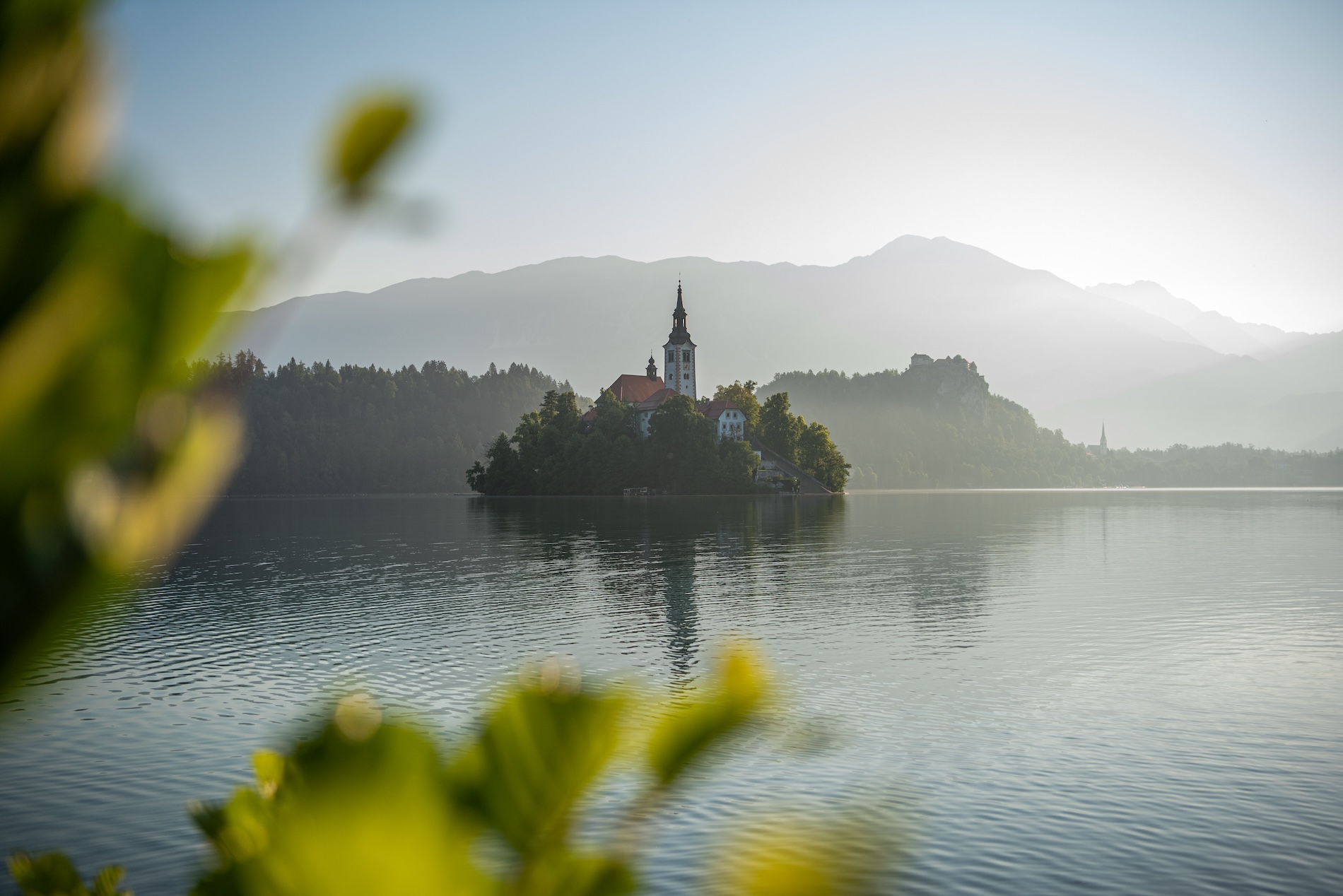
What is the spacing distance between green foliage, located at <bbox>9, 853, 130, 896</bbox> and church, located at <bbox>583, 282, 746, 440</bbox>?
471 ft

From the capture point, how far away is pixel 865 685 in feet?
83.8

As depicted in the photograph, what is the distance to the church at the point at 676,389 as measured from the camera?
5989 inches

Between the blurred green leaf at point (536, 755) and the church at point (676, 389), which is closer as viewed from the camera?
the blurred green leaf at point (536, 755)

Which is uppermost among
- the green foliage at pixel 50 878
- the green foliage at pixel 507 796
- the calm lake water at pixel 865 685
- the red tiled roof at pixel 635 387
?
the red tiled roof at pixel 635 387

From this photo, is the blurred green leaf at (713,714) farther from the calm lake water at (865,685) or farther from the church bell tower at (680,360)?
the church bell tower at (680,360)


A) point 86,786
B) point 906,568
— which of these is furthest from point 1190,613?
point 86,786

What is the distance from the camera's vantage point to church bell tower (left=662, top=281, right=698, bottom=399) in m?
173

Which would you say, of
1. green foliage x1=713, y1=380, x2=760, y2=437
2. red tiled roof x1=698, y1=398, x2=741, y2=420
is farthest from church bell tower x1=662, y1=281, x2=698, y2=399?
red tiled roof x1=698, y1=398, x2=741, y2=420

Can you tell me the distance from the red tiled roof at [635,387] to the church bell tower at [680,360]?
6.32 meters

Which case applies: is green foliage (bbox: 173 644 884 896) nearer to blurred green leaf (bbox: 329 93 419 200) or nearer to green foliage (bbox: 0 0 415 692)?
green foliage (bbox: 0 0 415 692)

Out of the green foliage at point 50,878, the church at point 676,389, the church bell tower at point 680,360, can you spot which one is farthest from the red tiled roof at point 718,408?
the green foliage at point 50,878

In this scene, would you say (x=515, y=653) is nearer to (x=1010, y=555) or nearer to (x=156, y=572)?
(x=156, y=572)

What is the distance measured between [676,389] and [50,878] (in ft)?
565

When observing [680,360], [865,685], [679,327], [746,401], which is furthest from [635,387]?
[865,685]
